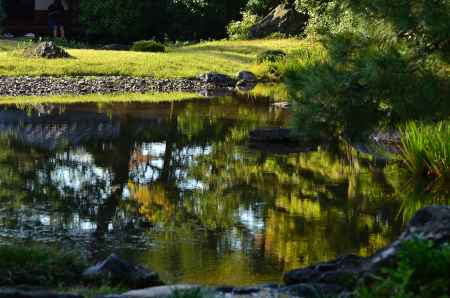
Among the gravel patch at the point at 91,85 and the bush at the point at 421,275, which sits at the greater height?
the bush at the point at 421,275

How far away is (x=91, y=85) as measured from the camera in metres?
27.6

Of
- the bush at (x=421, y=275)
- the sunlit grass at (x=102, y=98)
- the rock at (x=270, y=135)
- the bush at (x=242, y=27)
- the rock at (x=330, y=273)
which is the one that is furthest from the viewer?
the bush at (x=242, y=27)

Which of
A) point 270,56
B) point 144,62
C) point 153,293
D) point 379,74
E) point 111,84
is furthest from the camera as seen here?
point 270,56

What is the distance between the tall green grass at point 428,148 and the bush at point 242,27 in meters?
26.6

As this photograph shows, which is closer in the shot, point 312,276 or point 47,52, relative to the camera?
point 312,276

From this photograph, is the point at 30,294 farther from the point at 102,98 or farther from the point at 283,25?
the point at 283,25

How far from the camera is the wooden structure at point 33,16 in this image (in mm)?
41844

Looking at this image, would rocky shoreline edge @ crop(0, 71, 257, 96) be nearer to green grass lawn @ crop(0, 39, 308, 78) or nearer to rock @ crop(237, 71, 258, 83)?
rock @ crop(237, 71, 258, 83)

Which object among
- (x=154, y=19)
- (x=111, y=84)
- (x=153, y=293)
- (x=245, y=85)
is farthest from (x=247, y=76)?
(x=153, y=293)

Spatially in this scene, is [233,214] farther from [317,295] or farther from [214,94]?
[214,94]

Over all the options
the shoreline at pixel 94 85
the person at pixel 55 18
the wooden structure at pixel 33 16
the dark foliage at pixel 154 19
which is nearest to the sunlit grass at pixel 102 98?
the shoreline at pixel 94 85

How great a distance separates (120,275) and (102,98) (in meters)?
17.7

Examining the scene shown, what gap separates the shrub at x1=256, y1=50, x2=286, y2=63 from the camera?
3296 centimetres

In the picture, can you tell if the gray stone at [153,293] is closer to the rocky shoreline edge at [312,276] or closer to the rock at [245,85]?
the rocky shoreline edge at [312,276]
